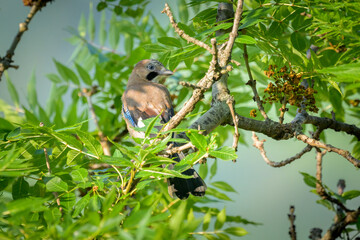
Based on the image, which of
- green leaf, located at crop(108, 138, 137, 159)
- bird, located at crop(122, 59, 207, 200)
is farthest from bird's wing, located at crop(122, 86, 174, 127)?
green leaf, located at crop(108, 138, 137, 159)

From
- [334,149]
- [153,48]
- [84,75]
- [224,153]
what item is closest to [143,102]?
[84,75]

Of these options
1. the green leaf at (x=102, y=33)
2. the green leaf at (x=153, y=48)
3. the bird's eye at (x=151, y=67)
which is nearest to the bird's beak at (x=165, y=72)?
the bird's eye at (x=151, y=67)

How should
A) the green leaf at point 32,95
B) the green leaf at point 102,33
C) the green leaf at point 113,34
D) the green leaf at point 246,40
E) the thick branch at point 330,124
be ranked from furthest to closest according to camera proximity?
the green leaf at point 102,33
the green leaf at point 113,34
the green leaf at point 32,95
the thick branch at point 330,124
the green leaf at point 246,40

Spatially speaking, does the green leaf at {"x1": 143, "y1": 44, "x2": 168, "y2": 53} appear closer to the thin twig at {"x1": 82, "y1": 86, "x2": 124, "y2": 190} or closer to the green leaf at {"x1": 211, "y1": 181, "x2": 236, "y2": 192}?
the green leaf at {"x1": 211, "y1": 181, "x2": 236, "y2": 192}

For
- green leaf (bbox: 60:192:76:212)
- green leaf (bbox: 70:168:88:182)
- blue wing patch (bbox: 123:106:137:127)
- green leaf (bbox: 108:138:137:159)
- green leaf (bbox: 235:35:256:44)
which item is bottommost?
blue wing patch (bbox: 123:106:137:127)

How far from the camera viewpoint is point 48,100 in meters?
3.72

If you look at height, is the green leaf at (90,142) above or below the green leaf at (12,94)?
above

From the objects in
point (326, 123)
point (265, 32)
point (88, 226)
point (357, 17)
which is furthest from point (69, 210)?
point (326, 123)

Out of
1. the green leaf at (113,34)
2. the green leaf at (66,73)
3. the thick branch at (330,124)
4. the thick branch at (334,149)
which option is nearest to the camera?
the thick branch at (334,149)

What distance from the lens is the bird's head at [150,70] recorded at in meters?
4.49

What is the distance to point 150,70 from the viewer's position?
455 cm

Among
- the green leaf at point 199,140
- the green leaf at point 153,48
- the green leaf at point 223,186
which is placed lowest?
the green leaf at point 223,186

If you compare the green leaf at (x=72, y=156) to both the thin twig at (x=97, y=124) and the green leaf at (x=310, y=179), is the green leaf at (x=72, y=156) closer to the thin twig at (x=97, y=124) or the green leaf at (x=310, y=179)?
the green leaf at (x=310, y=179)

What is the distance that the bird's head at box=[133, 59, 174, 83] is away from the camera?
4.49 m
